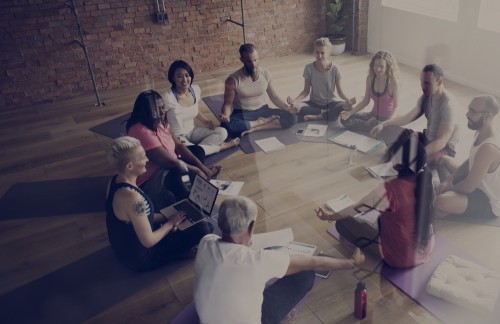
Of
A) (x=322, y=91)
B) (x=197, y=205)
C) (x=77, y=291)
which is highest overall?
(x=322, y=91)

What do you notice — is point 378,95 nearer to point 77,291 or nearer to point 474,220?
point 474,220

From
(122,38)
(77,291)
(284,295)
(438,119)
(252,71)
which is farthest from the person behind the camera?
(122,38)

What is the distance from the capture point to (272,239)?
3381mm

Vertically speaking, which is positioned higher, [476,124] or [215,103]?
[476,124]

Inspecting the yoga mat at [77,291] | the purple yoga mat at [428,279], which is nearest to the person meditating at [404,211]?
the purple yoga mat at [428,279]

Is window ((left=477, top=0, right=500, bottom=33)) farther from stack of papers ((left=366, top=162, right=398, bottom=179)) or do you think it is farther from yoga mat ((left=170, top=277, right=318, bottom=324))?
yoga mat ((left=170, top=277, right=318, bottom=324))

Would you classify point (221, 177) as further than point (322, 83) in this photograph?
No

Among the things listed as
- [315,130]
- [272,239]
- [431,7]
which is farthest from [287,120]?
[431,7]

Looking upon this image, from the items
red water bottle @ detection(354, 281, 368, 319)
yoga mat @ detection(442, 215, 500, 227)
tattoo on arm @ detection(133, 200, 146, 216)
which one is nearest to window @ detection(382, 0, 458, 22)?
yoga mat @ detection(442, 215, 500, 227)

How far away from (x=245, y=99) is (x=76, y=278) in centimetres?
258

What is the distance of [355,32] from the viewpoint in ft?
24.3

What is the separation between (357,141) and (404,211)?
205 cm

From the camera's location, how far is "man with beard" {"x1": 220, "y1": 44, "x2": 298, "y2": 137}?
4.84m

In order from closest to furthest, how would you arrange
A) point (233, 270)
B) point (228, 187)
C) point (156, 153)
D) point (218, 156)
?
point (233, 270) < point (156, 153) < point (228, 187) < point (218, 156)
